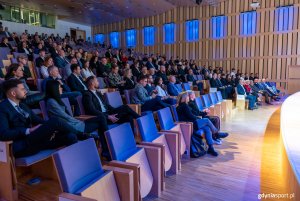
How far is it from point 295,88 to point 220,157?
8219mm

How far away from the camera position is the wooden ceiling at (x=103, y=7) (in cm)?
945

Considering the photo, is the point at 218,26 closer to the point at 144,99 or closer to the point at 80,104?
the point at 144,99

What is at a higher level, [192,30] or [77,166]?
[192,30]

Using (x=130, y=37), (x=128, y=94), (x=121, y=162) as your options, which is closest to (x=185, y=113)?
(x=128, y=94)

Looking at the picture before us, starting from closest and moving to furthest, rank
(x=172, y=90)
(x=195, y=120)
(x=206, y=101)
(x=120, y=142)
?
(x=120, y=142) < (x=195, y=120) < (x=206, y=101) < (x=172, y=90)

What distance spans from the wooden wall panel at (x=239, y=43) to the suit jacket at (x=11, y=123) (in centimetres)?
973

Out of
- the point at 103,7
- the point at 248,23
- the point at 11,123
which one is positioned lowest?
the point at 11,123

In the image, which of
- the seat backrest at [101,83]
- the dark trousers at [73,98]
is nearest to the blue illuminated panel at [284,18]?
the seat backrest at [101,83]

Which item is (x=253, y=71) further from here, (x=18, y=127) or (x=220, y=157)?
(x=18, y=127)

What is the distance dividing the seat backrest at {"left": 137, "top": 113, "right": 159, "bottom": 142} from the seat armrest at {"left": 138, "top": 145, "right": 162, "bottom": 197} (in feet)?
0.66

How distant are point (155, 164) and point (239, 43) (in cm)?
947

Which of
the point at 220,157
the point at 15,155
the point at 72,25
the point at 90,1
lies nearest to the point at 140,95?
the point at 220,157

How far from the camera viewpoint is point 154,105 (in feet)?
11.8

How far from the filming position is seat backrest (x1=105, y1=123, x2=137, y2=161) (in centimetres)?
168
